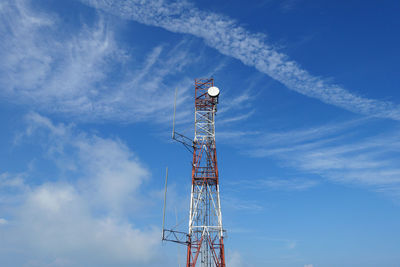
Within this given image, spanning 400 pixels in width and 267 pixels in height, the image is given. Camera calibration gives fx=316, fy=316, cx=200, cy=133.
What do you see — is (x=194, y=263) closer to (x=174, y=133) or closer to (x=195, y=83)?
(x=174, y=133)

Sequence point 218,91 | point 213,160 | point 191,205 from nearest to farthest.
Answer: point 191,205, point 213,160, point 218,91

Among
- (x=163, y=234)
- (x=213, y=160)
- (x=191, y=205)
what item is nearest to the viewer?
(x=163, y=234)

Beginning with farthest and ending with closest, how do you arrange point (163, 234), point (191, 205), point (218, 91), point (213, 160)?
point (218, 91), point (213, 160), point (191, 205), point (163, 234)

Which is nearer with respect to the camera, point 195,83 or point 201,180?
point 201,180

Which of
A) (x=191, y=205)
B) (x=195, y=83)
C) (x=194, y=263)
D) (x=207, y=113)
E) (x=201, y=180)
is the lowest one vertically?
(x=194, y=263)

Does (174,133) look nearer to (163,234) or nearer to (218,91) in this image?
(218,91)

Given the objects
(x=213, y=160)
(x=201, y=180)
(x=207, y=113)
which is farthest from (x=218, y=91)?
(x=201, y=180)

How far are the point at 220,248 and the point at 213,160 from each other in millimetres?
14506

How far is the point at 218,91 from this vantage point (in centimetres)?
5909

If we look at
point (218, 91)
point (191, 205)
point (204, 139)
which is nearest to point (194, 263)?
point (191, 205)

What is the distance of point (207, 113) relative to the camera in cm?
5912

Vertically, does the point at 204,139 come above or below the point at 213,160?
above

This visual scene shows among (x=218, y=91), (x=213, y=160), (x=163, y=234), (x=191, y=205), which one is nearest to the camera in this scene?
(x=163, y=234)

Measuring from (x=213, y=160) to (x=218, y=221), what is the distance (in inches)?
410
